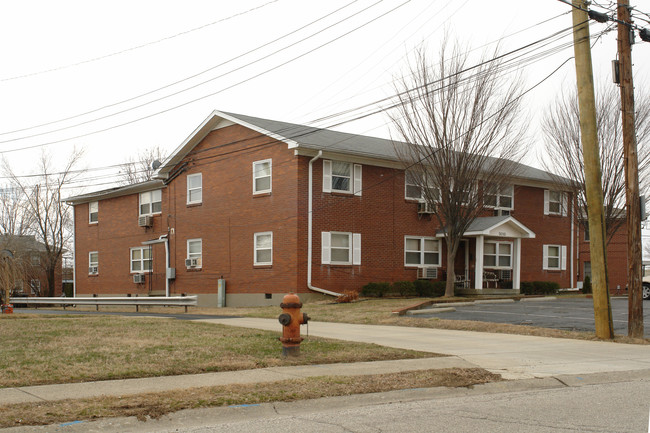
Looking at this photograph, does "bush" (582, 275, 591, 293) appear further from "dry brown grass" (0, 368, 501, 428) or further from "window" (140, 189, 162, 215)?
"dry brown grass" (0, 368, 501, 428)

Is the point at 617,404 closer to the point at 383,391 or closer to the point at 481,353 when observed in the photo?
the point at 383,391

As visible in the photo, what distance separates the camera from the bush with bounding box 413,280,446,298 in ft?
94.4

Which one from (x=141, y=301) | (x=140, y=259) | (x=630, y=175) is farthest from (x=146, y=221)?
(x=630, y=175)

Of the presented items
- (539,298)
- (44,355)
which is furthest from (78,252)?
(44,355)

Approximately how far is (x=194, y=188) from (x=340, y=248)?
27.4ft

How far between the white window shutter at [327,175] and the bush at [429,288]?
217 inches

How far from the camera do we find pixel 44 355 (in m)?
10.1

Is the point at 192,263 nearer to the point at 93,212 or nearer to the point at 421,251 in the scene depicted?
the point at 421,251

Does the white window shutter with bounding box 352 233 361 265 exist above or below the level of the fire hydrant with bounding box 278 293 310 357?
above

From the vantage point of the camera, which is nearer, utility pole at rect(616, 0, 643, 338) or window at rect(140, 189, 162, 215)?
utility pole at rect(616, 0, 643, 338)

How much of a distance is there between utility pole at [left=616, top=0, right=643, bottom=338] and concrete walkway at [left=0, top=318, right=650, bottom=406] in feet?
3.85


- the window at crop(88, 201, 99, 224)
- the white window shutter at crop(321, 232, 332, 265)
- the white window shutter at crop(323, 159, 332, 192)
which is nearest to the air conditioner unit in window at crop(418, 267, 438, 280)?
the white window shutter at crop(321, 232, 332, 265)

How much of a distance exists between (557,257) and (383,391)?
30.5 m

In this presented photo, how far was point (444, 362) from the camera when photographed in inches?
417
